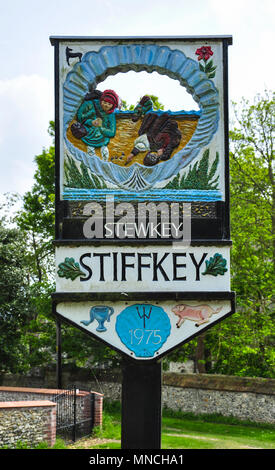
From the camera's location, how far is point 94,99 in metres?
9.14

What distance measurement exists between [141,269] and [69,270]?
3.45 feet

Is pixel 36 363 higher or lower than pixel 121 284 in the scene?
lower

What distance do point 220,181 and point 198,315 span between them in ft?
6.68

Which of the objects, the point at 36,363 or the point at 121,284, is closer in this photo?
the point at 121,284

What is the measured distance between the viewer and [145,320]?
28.3 ft

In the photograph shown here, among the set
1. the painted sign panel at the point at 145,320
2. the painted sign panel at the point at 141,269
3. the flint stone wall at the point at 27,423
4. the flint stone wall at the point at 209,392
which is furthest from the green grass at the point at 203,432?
the painted sign panel at the point at 141,269

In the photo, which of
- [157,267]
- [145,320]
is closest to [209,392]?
[145,320]

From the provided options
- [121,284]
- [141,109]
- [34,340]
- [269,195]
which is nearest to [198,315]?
[121,284]

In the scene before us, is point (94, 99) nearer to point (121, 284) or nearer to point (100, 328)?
point (121, 284)

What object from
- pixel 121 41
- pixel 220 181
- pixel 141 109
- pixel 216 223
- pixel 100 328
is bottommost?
pixel 100 328

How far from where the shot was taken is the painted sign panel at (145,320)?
28.2 feet

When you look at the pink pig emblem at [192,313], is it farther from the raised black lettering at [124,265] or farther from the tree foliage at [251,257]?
the tree foliage at [251,257]

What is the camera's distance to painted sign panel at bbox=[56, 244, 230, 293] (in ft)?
28.5
